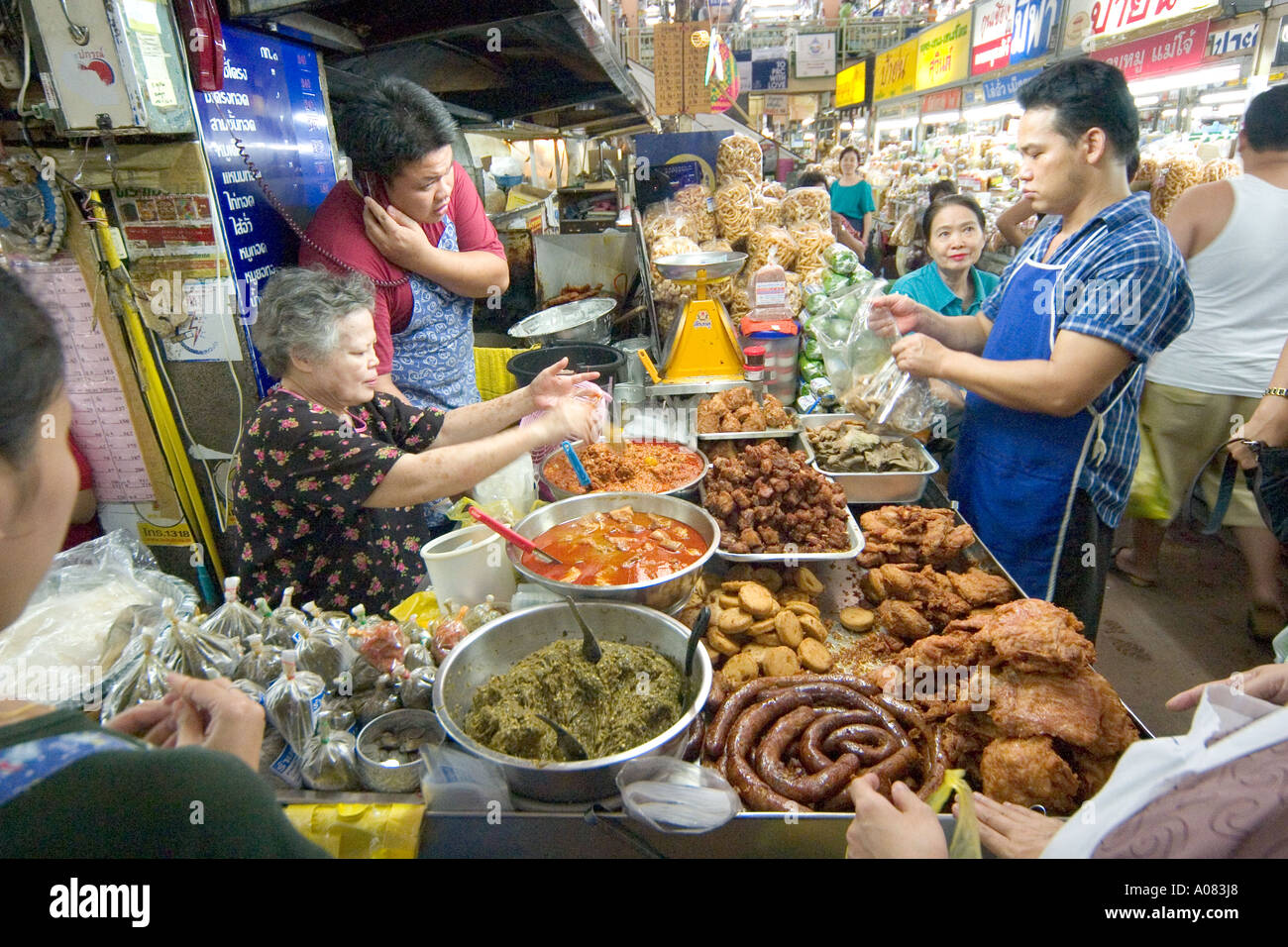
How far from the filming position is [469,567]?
204 centimetres

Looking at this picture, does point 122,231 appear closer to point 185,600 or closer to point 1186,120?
point 185,600

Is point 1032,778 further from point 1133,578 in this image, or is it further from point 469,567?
point 1133,578

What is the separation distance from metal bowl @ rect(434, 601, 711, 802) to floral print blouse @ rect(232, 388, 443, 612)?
2.28 feet

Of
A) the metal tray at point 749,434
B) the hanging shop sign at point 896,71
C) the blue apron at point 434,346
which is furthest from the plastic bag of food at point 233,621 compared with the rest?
the hanging shop sign at point 896,71

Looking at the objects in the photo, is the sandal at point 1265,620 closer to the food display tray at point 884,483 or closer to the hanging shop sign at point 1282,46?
the food display tray at point 884,483

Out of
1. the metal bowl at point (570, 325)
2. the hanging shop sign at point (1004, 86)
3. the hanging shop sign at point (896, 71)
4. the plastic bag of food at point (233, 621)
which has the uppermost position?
the hanging shop sign at point (896, 71)

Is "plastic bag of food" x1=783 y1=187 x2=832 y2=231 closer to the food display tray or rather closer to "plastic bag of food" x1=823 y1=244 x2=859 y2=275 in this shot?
"plastic bag of food" x1=823 y1=244 x2=859 y2=275

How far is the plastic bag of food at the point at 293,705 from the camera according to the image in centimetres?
147

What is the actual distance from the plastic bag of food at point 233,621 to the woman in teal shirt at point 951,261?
359cm

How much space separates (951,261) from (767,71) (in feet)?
52.9

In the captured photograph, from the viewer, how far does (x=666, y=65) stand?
6172 millimetres

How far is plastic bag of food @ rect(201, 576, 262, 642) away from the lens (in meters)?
1.73

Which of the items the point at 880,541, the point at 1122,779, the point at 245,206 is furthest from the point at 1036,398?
the point at 245,206

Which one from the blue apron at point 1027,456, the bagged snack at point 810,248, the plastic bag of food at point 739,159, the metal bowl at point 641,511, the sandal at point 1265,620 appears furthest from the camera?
the plastic bag of food at point 739,159
